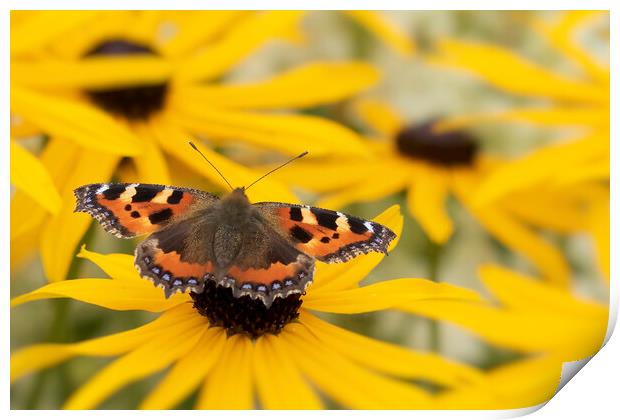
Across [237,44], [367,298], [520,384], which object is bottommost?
[520,384]

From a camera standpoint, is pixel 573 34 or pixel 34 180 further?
pixel 573 34

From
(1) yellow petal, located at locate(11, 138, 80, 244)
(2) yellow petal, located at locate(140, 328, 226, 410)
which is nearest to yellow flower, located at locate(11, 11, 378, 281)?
(1) yellow petal, located at locate(11, 138, 80, 244)

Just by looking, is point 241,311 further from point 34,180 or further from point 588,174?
point 588,174

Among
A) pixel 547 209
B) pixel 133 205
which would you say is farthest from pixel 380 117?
pixel 133 205

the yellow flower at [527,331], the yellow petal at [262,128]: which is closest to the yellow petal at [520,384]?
the yellow flower at [527,331]

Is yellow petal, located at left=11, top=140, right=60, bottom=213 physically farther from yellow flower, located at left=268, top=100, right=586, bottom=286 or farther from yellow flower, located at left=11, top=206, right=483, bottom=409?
yellow flower, located at left=268, top=100, right=586, bottom=286

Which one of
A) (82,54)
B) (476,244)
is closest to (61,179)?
(82,54)

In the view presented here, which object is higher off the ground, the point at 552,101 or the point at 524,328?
the point at 552,101

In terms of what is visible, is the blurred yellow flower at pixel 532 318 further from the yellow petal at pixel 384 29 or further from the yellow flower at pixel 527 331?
the yellow petal at pixel 384 29
